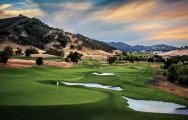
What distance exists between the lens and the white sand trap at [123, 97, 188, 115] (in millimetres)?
32625

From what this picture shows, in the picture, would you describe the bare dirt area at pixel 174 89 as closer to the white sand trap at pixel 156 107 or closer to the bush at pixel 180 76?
the bush at pixel 180 76

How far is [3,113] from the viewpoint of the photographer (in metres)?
23.9

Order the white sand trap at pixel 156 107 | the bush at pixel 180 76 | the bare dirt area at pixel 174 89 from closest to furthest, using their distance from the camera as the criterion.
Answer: the white sand trap at pixel 156 107 < the bare dirt area at pixel 174 89 < the bush at pixel 180 76

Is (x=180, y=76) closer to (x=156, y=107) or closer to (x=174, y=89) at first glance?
(x=174, y=89)

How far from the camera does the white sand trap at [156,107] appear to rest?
1284 inches

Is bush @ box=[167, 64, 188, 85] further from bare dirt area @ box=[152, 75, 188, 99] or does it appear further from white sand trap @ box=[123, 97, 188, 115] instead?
white sand trap @ box=[123, 97, 188, 115]

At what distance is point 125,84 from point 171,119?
27.4 m

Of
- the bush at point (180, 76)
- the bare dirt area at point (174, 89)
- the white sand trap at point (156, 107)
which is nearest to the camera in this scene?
the white sand trap at point (156, 107)

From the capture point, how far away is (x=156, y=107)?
3481 centimetres

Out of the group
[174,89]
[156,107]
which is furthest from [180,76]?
[156,107]

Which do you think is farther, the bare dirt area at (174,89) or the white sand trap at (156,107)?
the bare dirt area at (174,89)

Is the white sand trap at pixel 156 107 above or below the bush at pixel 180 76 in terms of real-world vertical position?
below

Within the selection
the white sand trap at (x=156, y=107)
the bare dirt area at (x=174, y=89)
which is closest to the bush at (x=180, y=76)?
the bare dirt area at (x=174, y=89)

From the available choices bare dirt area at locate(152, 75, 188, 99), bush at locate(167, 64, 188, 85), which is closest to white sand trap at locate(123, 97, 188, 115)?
bare dirt area at locate(152, 75, 188, 99)
